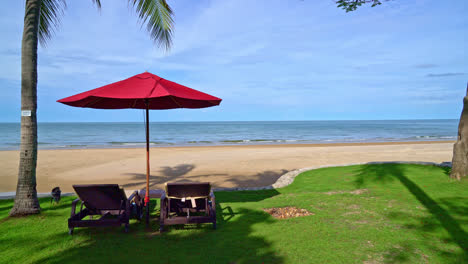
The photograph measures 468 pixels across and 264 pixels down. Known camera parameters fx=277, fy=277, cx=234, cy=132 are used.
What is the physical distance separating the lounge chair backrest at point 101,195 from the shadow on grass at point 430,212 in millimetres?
3943

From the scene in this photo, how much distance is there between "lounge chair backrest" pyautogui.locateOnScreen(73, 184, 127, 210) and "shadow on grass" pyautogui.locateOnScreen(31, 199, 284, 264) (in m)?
0.39

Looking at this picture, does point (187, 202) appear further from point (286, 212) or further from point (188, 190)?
point (286, 212)

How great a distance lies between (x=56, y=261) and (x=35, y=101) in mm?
3150

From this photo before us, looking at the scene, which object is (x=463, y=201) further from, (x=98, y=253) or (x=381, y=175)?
(x=98, y=253)

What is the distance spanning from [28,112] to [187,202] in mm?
3302

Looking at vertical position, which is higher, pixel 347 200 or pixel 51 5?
pixel 51 5

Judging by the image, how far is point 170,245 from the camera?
154 inches

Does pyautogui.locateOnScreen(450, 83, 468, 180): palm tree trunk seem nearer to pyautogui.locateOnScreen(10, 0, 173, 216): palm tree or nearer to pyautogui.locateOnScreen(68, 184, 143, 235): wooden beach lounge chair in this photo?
pyautogui.locateOnScreen(68, 184, 143, 235): wooden beach lounge chair

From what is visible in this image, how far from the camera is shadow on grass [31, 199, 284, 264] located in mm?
3469

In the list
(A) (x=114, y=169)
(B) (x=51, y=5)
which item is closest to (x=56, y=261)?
(B) (x=51, y=5)

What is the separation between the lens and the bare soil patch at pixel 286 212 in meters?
5.10

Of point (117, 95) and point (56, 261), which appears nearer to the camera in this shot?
point (56, 261)

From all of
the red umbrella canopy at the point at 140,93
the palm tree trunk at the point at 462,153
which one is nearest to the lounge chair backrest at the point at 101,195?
the red umbrella canopy at the point at 140,93

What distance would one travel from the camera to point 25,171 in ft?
16.8
